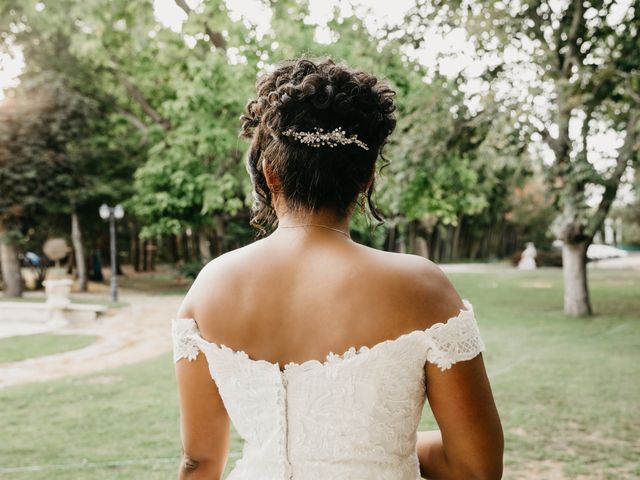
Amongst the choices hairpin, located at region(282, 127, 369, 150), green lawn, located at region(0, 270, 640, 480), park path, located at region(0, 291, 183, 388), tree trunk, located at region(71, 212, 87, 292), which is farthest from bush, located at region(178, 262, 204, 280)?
hairpin, located at region(282, 127, 369, 150)

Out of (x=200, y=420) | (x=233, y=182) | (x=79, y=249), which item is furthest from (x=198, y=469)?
(x=79, y=249)

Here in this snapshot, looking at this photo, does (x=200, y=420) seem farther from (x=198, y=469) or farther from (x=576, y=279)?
(x=576, y=279)

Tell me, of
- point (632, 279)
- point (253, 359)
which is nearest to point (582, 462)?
point (253, 359)

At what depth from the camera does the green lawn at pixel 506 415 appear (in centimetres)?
496

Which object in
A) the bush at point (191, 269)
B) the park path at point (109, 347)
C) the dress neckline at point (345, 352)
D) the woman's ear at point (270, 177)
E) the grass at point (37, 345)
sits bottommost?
the park path at point (109, 347)

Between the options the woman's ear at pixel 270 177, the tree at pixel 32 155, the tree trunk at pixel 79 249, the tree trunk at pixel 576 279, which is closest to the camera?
the woman's ear at pixel 270 177

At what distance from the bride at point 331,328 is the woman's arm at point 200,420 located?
3cm

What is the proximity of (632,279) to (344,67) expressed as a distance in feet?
84.7

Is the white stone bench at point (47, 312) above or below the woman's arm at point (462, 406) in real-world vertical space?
below

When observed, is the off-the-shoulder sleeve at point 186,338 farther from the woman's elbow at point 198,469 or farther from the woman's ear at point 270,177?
the woman's ear at point 270,177

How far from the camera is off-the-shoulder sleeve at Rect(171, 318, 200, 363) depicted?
152 centimetres

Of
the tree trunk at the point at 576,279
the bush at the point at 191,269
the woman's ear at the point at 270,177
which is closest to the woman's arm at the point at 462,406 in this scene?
the woman's ear at the point at 270,177

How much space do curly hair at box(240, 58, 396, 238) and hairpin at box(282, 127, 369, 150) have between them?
10 millimetres

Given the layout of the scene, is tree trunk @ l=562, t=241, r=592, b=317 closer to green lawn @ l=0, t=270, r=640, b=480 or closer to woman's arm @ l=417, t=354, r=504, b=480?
green lawn @ l=0, t=270, r=640, b=480
